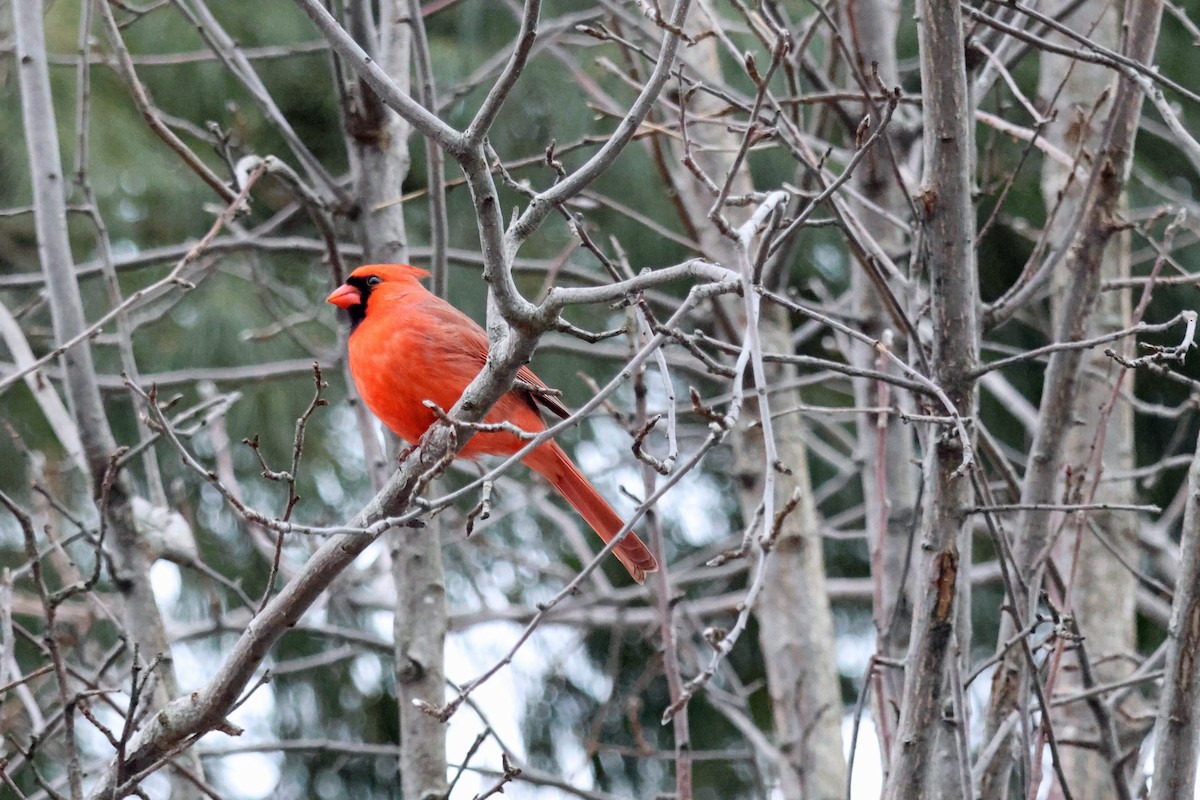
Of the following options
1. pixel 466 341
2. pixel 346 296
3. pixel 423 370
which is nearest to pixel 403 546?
pixel 423 370

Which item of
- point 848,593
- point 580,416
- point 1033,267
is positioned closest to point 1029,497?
point 1033,267

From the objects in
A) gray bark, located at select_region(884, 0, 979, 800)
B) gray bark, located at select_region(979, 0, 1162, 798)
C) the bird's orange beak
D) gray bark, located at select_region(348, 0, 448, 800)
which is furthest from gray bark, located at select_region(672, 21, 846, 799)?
gray bark, located at select_region(884, 0, 979, 800)

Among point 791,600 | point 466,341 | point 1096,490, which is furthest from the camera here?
point 791,600

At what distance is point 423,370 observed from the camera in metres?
3.73

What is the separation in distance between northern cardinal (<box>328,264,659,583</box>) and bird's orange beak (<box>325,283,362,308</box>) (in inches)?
0.5

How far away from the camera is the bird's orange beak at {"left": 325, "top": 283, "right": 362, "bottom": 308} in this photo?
405 centimetres

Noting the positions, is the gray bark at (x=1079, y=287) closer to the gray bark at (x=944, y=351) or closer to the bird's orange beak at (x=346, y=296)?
the gray bark at (x=944, y=351)

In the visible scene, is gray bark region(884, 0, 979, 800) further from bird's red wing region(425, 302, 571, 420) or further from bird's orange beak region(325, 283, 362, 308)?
bird's orange beak region(325, 283, 362, 308)

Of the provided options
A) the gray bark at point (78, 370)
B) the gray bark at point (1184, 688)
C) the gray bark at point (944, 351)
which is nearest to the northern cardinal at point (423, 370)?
the gray bark at point (78, 370)

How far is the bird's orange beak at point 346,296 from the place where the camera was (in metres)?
4.05

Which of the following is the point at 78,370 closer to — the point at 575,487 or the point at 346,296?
the point at 346,296

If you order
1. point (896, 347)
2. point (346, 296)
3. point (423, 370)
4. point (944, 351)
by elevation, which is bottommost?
point (944, 351)

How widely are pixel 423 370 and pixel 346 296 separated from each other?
49cm

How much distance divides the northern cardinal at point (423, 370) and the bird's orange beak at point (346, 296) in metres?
0.01
